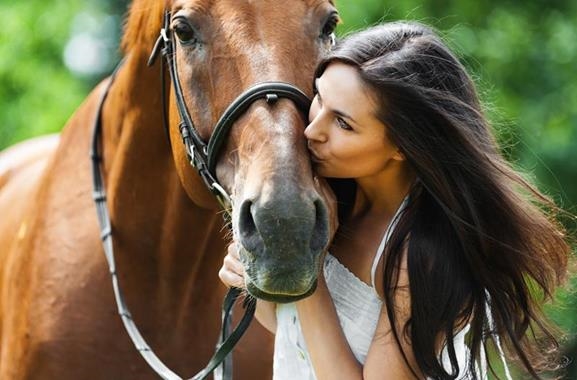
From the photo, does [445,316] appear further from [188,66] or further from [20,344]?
[20,344]

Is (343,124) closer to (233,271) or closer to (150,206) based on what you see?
(233,271)

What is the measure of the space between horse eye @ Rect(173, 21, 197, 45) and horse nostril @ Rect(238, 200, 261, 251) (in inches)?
23.7

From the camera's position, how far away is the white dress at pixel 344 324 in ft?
9.02

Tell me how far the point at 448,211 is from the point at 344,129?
32 centimetres

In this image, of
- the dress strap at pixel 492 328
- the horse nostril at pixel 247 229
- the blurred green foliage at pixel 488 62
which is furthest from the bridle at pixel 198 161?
the blurred green foliage at pixel 488 62

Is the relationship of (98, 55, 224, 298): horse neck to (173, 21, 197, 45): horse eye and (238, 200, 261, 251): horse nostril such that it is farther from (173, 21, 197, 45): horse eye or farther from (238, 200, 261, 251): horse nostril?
(238, 200, 261, 251): horse nostril

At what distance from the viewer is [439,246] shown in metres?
2.67

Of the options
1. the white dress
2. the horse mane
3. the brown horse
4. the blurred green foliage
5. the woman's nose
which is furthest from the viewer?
the blurred green foliage

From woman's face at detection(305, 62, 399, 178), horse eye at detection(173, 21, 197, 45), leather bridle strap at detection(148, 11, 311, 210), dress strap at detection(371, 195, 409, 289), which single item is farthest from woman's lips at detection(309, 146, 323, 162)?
horse eye at detection(173, 21, 197, 45)

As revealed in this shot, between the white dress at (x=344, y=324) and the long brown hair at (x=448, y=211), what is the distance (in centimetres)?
7

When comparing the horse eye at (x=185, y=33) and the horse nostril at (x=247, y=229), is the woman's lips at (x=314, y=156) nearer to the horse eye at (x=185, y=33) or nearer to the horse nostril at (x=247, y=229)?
the horse nostril at (x=247, y=229)

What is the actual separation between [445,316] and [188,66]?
949mm

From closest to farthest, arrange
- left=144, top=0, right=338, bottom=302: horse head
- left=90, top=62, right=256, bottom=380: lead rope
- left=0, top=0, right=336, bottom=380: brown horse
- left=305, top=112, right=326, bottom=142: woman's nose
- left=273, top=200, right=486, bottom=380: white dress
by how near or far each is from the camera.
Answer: left=144, top=0, right=338, bottom=302: horse head
left=305, top=112, right=326, bottom=142: woman's nose
left=273, top=200, right=486, bottom=380: white dress
left=0, top=0, right=336, bottom=380: brown horse
left=90, top=62, right=256, bottom=380: lead rope

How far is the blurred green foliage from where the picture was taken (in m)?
8.64
